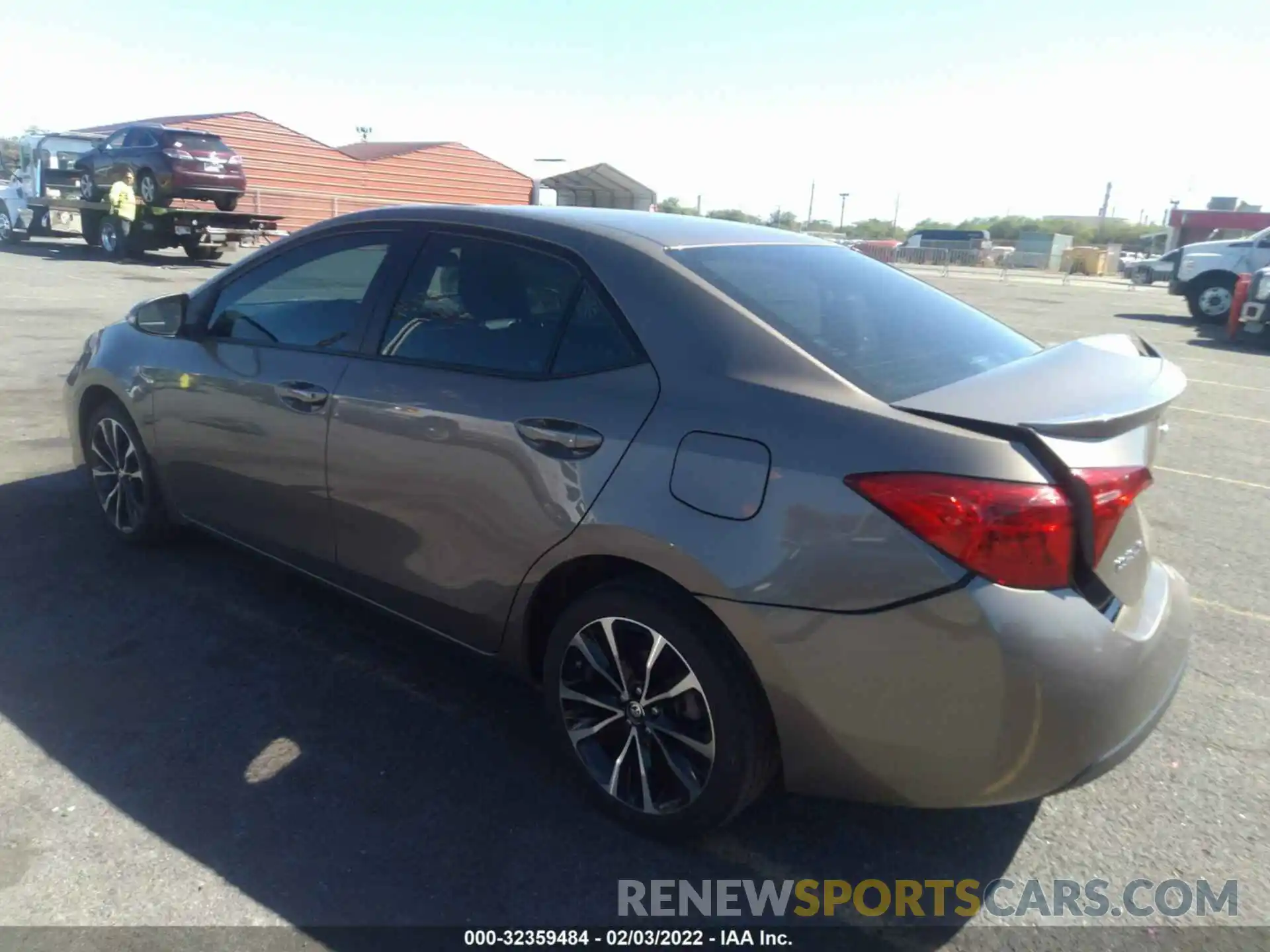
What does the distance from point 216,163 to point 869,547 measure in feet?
72.1

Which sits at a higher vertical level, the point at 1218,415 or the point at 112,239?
the point at 112,239

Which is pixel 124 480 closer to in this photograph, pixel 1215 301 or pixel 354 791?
pixel 354 791

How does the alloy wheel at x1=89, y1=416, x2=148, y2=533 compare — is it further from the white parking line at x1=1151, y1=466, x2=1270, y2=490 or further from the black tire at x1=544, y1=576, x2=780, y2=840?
the white parking line at x1=1151, y1=466, x2=1270, y2=490

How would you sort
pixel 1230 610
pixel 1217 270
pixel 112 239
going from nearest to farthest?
pixel 1230 610 < pixel 1217 270 < pixel 112 239

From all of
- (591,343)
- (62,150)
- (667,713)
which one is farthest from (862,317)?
(62,150)

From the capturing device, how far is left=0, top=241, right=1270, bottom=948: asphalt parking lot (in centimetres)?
247

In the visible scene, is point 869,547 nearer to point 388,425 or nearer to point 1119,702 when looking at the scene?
point 1119,702

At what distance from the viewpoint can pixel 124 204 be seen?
2019cm

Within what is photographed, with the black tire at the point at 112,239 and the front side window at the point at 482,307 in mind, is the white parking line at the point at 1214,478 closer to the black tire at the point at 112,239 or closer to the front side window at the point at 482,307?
the front side window at the point at 482,307

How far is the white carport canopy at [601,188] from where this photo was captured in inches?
959

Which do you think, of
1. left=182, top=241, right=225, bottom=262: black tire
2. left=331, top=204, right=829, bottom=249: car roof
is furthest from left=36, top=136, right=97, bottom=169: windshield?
left=331, top=204, right=829, bottom=249: car roof

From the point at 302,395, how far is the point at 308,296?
0.60 metres

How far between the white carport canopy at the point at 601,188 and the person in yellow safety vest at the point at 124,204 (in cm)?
975
